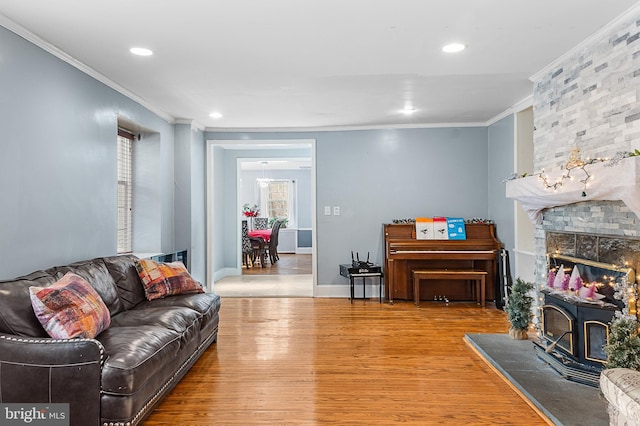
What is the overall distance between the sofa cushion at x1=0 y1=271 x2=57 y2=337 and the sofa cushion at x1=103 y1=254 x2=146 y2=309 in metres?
1.01

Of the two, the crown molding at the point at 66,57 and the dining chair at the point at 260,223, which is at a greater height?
the crown molding at the point at 66,57

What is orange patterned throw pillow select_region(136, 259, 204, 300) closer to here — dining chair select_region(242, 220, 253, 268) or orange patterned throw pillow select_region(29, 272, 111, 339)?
orange patterned throw pillow select_region(29, 272, 111, 339)

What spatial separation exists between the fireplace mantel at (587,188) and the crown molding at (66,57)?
3788 millimetres

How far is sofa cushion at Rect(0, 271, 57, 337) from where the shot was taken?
2.21m

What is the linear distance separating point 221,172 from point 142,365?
5.82m

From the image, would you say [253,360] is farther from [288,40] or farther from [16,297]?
[288,40]

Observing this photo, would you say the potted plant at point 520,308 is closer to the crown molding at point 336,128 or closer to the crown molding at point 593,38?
the crown molding at point 593,38

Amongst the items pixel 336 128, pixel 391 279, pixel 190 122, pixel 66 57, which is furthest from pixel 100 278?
pixel 336 128

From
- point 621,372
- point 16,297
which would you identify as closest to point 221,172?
point 16,297

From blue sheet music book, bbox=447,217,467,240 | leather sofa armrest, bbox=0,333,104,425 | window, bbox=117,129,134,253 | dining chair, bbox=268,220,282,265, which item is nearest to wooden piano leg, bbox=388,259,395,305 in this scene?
blue sheet music book, bbox=447,217,467,240

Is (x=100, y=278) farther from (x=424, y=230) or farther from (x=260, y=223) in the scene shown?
(x=260, y=223)

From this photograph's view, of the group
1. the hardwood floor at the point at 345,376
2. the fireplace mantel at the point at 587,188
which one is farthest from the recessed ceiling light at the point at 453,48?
the hardwood floor at the point at 345,376

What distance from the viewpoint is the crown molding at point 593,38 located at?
2.54 m

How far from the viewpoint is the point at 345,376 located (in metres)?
3.14
